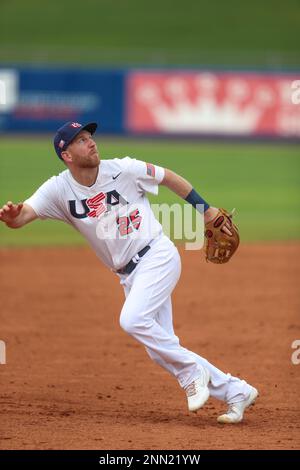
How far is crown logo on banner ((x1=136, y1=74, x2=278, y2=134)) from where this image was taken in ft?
86.7

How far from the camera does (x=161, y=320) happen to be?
6.75 meters

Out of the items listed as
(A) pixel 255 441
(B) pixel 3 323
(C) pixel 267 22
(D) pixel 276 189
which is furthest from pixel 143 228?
(C) pixel 267 22

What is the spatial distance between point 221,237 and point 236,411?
129cm

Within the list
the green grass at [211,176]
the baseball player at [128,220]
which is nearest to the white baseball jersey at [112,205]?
the baseball player at [128,220]

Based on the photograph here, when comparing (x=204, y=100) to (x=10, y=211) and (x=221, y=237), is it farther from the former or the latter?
(x=10, y=211)

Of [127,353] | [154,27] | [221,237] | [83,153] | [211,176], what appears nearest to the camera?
[83,153]

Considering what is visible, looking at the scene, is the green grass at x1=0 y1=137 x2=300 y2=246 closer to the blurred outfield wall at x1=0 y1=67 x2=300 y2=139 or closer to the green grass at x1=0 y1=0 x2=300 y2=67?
the blurred outfield wall at x1=0 y1=67 x2=300 y2=139

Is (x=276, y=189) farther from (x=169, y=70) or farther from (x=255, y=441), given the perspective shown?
(x=255, y=441)

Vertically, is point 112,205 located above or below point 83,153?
below

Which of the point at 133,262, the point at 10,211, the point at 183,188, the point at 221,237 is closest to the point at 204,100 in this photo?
the point at 221,237

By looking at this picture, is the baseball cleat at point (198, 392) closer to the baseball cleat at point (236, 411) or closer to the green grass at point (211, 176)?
the baseball cleat at point (236, 411)

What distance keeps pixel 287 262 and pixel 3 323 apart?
513 centimetres

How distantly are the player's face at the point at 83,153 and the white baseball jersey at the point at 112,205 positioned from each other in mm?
146

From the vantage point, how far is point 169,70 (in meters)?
26.7
